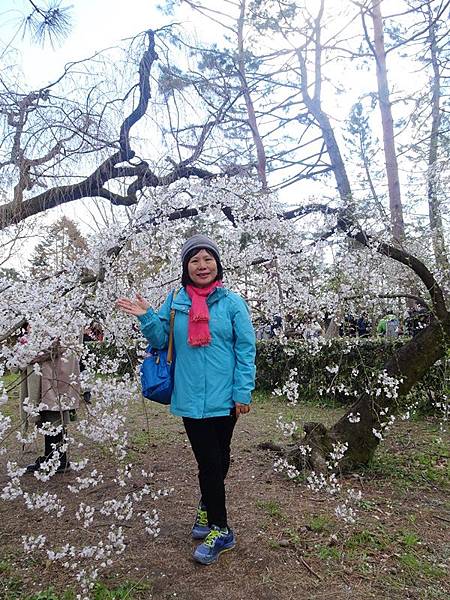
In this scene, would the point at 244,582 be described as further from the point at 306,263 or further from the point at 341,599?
the point at 306,263

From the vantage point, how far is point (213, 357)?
2.27 metres

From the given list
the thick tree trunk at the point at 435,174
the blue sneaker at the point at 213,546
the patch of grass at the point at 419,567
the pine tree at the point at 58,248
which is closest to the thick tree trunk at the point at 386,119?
the thick tree trunk at the point at 435,174

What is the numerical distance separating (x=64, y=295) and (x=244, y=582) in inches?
75.1

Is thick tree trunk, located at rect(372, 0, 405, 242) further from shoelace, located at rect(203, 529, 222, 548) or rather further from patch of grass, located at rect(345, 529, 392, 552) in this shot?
shoelace, located at rect(203, 529, 222, 548)

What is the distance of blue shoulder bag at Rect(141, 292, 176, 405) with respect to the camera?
2.31 meters

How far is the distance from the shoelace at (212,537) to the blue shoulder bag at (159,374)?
0.68m

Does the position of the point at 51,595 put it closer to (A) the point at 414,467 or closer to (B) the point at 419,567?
(B) the point at 419,567

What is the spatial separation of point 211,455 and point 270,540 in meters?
0.67

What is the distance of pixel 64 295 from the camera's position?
2.96 m

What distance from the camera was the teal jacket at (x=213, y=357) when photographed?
2.23 m

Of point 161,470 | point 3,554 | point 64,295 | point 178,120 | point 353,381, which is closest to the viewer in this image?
point 3,554

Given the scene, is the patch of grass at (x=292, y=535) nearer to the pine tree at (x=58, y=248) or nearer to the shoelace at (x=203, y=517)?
the shoelace at (x=203, y=517)

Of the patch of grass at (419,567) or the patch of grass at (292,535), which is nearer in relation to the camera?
the patch of grass at (419,567)

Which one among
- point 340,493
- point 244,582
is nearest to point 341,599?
point 244,582
